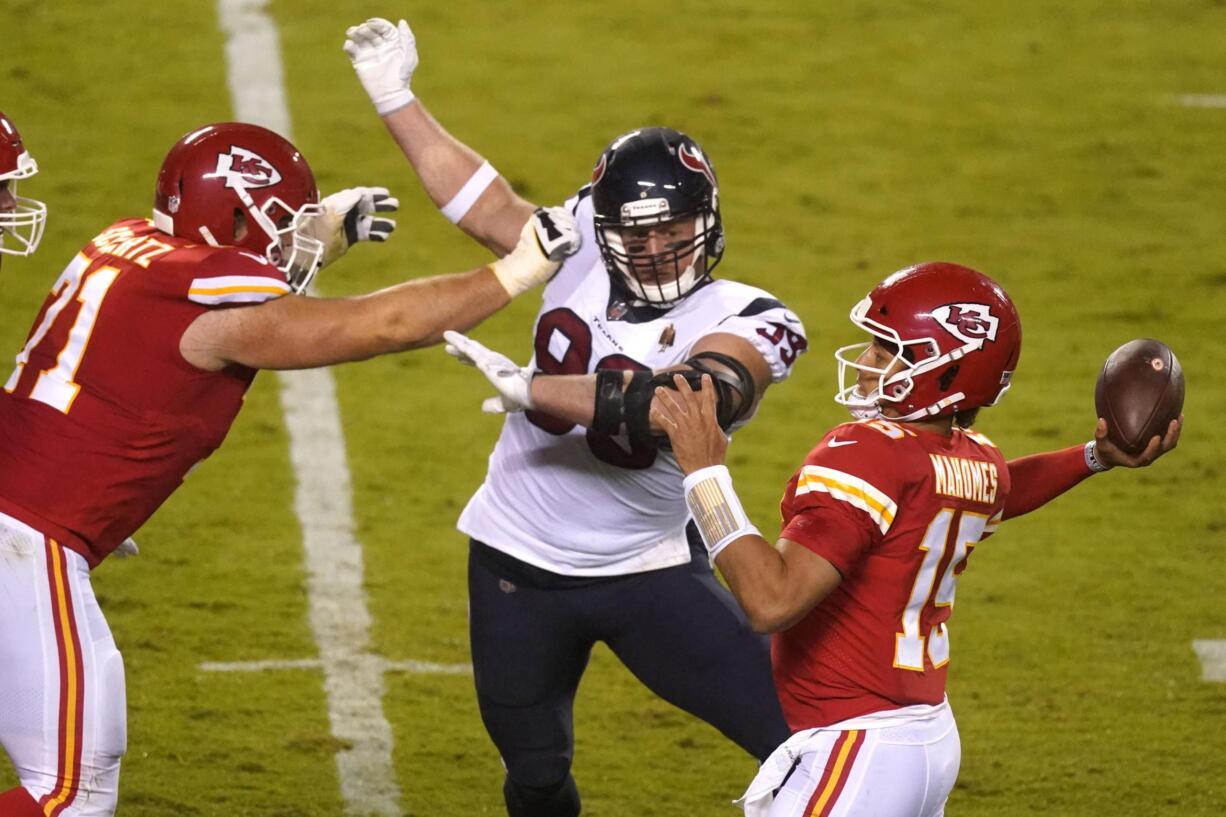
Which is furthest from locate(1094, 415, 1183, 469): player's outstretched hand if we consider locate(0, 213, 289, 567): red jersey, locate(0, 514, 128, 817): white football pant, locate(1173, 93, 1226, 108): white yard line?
locate(1173, 93, 1226, 108): white yard line

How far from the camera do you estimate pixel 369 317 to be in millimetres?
3820

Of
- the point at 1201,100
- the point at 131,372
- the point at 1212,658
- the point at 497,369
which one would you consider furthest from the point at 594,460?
the point at 1201,100

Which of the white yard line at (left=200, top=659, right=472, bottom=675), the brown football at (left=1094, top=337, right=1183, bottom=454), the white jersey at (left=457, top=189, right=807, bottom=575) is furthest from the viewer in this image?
the white yard line at (left=200, top=659, right=472, bottom=675)

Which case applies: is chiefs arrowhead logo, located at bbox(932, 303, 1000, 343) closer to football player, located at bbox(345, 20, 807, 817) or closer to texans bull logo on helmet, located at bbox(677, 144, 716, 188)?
football player, located at bbox(345, 20, 807, 817)

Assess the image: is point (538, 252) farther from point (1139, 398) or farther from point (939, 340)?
point (1139, 398)

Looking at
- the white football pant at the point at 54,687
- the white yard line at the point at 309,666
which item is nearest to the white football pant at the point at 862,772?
the white football pant at the point at 54,687

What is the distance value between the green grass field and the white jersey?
43.4 inches

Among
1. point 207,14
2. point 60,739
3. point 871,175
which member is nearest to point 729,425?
point 60,739

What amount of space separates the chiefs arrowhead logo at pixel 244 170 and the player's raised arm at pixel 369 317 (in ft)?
0.95

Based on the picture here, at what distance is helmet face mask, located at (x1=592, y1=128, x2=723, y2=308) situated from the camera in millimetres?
3928

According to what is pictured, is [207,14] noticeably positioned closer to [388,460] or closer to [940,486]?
[388,460]

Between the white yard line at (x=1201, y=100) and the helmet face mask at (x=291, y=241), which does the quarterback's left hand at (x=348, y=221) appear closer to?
the helmet face mask at (x=291, y=241)

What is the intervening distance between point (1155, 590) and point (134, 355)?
3882mm

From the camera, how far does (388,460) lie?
7.18 m
